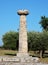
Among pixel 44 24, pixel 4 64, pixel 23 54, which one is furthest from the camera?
pixel 44 24

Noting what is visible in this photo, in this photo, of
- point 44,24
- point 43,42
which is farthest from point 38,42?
point 44,24

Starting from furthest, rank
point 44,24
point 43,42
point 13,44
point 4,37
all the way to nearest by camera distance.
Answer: point 44,24 → point 4,37 → point 13,44 → point 43,42

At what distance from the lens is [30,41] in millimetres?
40281

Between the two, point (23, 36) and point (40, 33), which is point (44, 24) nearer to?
point (40, 33)

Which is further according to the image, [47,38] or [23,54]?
[47,38]

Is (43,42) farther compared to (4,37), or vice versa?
(4,37)

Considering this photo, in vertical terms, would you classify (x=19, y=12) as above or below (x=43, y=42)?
above

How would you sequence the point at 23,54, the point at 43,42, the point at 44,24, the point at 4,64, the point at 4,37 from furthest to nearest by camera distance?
the point at 44,24 < the point at 4,37 < the point at 43,42 < the point at 23,54 < the point at 4,64

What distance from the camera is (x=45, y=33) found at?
3909 cm

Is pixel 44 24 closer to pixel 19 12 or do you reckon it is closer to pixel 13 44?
pixel 13 44

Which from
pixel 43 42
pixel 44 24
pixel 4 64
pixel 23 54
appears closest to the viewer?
pixel 4 64

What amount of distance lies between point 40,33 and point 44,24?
133 feet

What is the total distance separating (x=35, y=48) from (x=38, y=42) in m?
1.61

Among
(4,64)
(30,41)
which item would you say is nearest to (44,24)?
(30,41)
